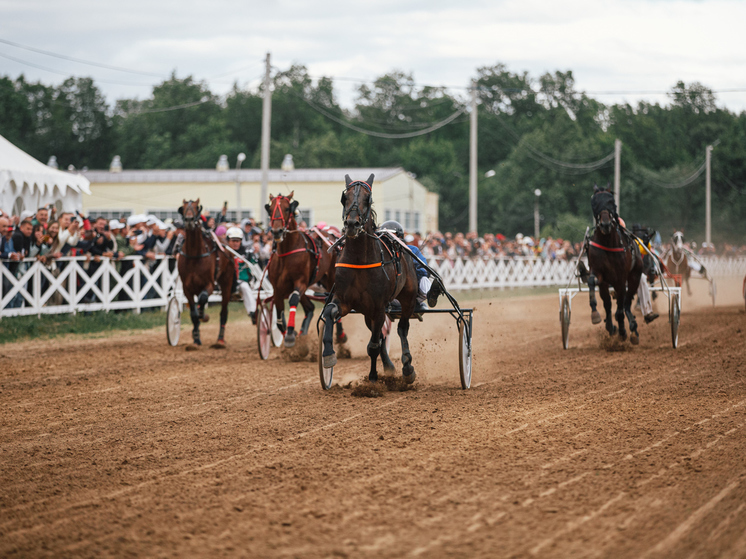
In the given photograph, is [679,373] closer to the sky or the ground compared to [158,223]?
closer to the ground

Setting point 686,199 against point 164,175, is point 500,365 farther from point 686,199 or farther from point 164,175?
point 686,199

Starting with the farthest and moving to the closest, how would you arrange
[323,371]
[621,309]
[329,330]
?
[621,309] < [323,371] < [329,330]

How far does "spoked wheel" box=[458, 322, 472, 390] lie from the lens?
28.0ft

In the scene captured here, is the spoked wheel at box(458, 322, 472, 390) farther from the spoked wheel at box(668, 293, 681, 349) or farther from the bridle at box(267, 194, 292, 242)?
the spoked wheel at box(668, 293, 681, 349)

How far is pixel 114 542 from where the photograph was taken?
407 cm

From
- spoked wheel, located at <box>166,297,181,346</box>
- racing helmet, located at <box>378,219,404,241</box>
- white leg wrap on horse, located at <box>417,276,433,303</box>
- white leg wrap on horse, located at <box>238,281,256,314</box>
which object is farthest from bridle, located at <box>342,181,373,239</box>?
spoked wheel, located at <box>166,297,181,346</box>

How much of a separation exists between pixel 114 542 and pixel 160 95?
249 ft

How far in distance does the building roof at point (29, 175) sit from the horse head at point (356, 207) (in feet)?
32.0

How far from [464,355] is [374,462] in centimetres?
324

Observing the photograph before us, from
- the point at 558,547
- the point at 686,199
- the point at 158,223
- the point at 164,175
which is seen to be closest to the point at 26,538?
the point at 558,547

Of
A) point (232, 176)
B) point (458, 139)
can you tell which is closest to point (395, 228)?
point (232, 176)

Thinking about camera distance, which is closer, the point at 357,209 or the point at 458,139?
the point at 357,209

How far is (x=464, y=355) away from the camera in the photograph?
8.65m

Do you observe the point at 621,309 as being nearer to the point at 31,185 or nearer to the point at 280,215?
the point at 280,215
